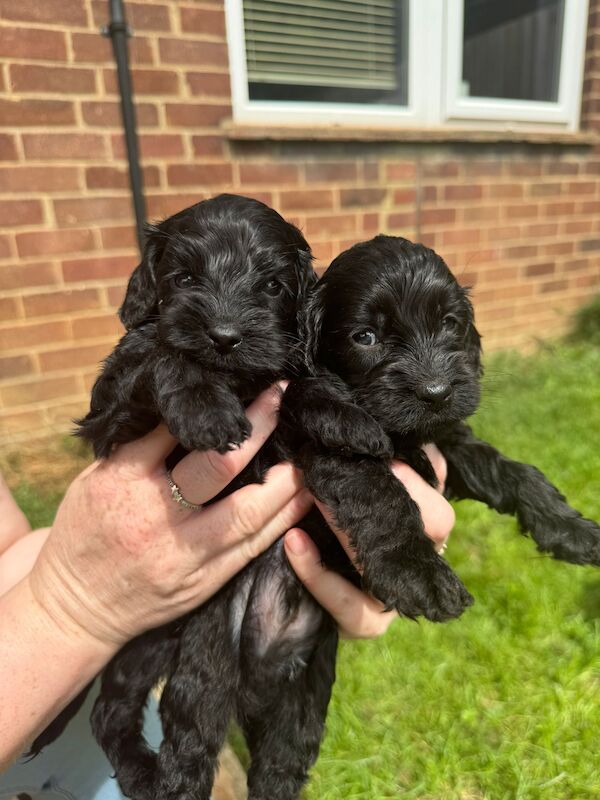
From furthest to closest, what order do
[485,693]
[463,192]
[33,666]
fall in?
[463,192] < [485,693] < [33,666]

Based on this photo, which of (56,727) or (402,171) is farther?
(402,171)

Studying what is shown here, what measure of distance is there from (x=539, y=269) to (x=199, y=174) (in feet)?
10.5

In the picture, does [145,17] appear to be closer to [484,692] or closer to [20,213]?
[20,213]

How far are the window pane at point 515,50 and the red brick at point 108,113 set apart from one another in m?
2.71

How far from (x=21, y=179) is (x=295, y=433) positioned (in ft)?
8.29

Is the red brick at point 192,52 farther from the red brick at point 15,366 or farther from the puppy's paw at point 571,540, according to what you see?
the puppy's paw at point 571,540

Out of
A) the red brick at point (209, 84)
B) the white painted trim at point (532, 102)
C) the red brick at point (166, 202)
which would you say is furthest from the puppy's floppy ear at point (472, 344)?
the white painted trim at point (532, 102)

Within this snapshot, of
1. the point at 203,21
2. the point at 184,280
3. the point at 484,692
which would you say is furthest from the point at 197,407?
the point at 203,21

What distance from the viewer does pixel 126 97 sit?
3.32 m

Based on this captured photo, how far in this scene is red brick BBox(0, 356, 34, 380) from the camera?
11.3ft

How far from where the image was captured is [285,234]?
172cm

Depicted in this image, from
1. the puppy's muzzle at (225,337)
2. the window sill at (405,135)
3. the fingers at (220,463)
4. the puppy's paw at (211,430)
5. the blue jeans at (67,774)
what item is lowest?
the blue jeans at (67,774)

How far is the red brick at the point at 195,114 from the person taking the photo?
11.7 ft

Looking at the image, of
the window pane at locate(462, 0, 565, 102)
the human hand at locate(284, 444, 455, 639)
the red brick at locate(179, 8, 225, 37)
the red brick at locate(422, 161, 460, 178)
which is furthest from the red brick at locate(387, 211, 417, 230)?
the human hand at locate(284, 444, 455, 639)
